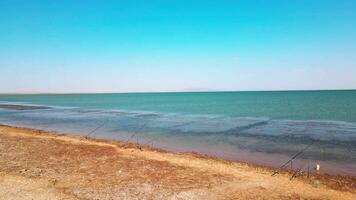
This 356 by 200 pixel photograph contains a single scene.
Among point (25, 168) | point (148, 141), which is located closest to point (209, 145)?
point (148, 141)

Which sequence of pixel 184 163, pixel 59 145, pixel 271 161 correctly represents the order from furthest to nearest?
pixel 59 145, pixel 271 161, pixel 184 163

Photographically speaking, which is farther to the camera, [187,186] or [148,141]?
[148,141]

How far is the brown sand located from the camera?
410 inches

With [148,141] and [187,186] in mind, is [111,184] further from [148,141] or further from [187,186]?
[148,141]

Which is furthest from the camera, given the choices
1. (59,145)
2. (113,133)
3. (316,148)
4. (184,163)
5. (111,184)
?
(113,133)

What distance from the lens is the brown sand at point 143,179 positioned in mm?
10406

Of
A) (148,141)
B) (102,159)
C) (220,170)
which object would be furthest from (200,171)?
(148,141)

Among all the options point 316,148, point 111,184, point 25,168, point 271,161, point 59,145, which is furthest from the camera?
point 316,148

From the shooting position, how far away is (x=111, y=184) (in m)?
11.3

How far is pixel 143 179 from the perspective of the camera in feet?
39.6

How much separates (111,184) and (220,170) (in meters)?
5.03

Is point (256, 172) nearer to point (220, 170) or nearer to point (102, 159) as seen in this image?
point (220, 170)

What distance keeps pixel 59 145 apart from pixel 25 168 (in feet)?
21.1

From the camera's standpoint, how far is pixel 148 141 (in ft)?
78.8
